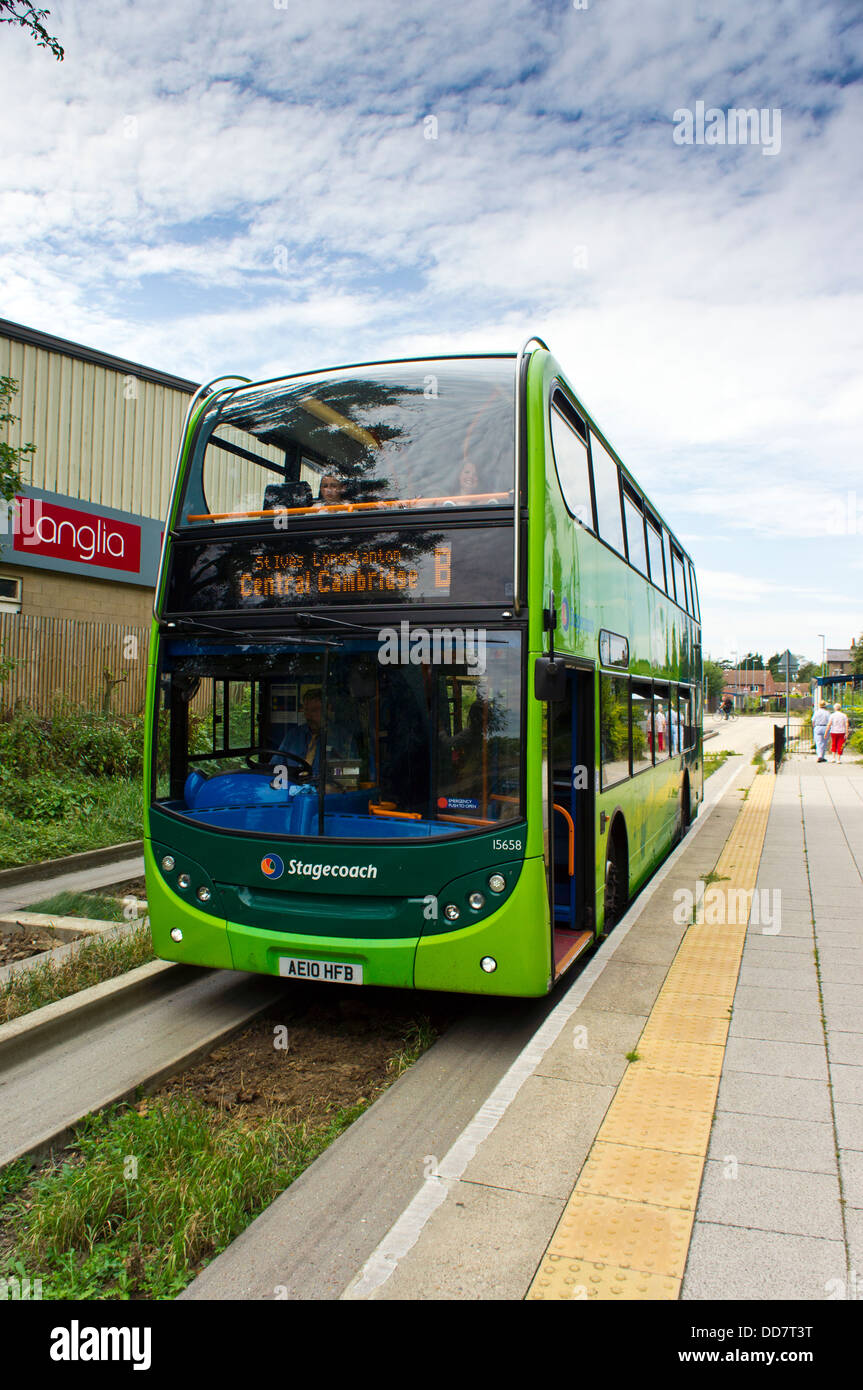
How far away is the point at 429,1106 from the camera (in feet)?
14.9

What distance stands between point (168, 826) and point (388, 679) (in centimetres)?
162

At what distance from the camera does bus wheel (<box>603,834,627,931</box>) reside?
7336mm

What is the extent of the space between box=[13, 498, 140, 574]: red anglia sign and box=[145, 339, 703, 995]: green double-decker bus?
37.0 ft

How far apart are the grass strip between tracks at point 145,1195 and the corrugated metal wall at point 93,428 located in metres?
14.3

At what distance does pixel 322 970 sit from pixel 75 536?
14.1 metres

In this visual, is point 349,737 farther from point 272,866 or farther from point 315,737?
point 272,866

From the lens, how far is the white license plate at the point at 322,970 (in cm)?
508

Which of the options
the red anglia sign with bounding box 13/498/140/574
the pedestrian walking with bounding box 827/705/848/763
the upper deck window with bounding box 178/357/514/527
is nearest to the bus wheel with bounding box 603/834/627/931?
the upper deck window with bounding box 178/357/514/527

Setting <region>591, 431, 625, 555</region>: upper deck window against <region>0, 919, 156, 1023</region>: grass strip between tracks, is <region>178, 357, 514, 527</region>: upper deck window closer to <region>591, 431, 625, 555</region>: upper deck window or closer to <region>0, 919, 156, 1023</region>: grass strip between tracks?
<region>591, 431, 625, 555</region>: upper deck window

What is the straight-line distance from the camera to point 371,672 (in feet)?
17.2

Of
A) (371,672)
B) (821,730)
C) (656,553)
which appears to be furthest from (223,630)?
(821,730)

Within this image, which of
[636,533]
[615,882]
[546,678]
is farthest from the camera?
[636,533]

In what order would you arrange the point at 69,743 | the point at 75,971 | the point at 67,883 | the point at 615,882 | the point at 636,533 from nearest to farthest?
the point at 75,971
the point at 615,882
the point at 636,533
the point at 67,883
the point at 69,743

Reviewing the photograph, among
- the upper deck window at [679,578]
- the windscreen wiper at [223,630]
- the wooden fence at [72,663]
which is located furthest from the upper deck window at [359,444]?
the wooden fence at [72,663]
